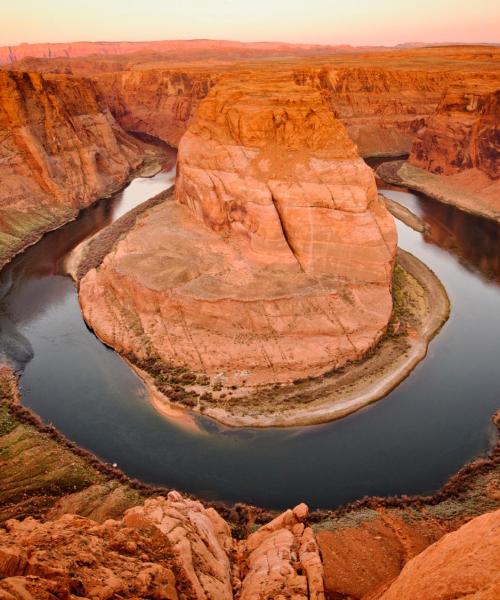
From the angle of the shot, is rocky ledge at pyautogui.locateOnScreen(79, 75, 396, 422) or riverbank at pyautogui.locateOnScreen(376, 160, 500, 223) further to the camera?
riverbank at pyautogui.locateOnScreen(376, 160, 500, 223)

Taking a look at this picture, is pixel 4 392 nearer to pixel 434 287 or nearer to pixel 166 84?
pixel 434 287

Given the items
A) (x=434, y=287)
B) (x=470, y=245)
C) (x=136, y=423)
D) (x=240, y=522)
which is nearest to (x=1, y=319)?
(x=136, y=423)

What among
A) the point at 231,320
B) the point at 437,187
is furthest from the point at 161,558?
the point at 437,187

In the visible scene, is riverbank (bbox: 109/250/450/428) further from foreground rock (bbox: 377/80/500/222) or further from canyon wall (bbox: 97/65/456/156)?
canyon wall (bbox: 97/65/456/156)

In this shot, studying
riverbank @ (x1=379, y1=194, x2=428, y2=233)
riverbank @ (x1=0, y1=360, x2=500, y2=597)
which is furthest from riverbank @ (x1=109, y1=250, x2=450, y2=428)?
riverbank @ (x1=379, y1=194, x2=428, y2=233)

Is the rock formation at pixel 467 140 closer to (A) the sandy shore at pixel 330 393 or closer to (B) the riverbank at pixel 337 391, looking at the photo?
(B) the riverbank at pixel 337 391

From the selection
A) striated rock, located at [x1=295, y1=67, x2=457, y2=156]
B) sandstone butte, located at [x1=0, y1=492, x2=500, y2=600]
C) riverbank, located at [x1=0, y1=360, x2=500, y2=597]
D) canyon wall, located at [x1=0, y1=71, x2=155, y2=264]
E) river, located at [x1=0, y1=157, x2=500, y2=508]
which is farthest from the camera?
striated rock, located at [x1=295, y1=67, x2=457, y2=156]

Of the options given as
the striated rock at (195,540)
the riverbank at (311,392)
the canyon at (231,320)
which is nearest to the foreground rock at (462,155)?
the canyon at (231,320)
